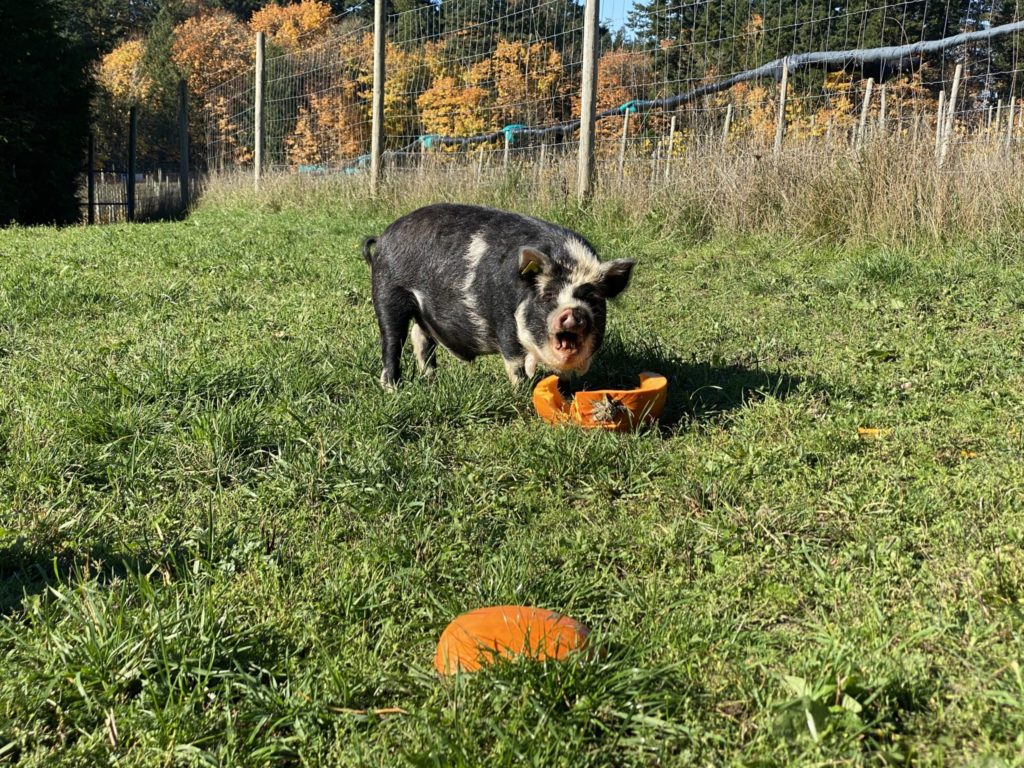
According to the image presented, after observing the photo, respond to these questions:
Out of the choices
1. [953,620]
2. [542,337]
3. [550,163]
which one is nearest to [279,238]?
[550,163]

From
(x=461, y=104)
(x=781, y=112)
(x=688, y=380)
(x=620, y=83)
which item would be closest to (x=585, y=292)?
(x=688, y=380)

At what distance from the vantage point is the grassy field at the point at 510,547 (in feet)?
6.58

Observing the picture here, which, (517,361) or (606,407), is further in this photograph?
(517,361)

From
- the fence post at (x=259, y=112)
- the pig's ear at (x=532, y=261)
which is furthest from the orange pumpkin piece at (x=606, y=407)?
the fence post at (x=259, y=112)

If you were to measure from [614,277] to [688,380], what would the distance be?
810 mm

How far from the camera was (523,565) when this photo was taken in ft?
8.88

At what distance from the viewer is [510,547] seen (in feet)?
9.52

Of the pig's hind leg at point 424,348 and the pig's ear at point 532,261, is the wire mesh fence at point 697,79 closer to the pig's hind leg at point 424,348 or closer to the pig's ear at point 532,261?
the pig's hind leg at point 424,348

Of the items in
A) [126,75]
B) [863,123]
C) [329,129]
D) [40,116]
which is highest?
[126,75]

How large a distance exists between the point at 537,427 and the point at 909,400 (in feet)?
5.86

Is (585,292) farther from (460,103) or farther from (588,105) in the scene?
(460,103)

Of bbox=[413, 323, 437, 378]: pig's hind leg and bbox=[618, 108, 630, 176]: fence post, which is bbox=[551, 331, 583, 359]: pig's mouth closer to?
bbox=[413, 323, 437, 378]: pig's hind leg

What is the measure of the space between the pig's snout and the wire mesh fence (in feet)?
17.9

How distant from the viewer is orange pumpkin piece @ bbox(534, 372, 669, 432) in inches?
151
